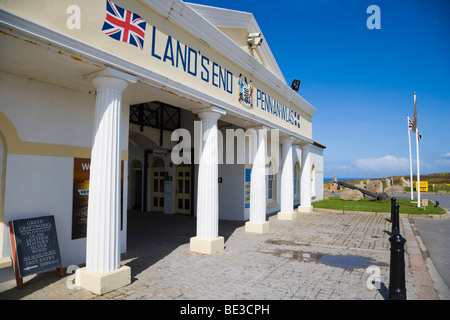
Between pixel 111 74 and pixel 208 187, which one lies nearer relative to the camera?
pixel 111 74

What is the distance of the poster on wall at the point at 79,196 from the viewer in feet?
18.8

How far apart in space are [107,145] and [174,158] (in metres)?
9.05

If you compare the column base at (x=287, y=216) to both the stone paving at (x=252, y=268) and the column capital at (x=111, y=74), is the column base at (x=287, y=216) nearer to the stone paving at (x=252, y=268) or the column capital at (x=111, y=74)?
the stone paving at (x=252, y=268)

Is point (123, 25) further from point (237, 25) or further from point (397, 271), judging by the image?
point (397, 271)

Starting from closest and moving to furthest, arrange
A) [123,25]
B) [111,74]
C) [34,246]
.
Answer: [111,74], [123,25], [34,246]

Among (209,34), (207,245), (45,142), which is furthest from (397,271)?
(45,142)

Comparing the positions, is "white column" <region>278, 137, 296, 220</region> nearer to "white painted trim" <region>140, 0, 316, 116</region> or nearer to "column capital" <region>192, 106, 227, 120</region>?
"white painted trim" <region>140, 0, 316, 116</region>

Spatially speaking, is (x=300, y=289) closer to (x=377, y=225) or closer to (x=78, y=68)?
(x=78, y=68)

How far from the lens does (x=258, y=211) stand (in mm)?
9664

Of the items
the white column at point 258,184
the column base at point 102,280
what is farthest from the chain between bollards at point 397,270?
the white column at point 258,184

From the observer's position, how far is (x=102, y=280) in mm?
4320

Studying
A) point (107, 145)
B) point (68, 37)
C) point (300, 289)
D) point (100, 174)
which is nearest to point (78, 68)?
point (68, 37)

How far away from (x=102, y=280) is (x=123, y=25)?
408cm
